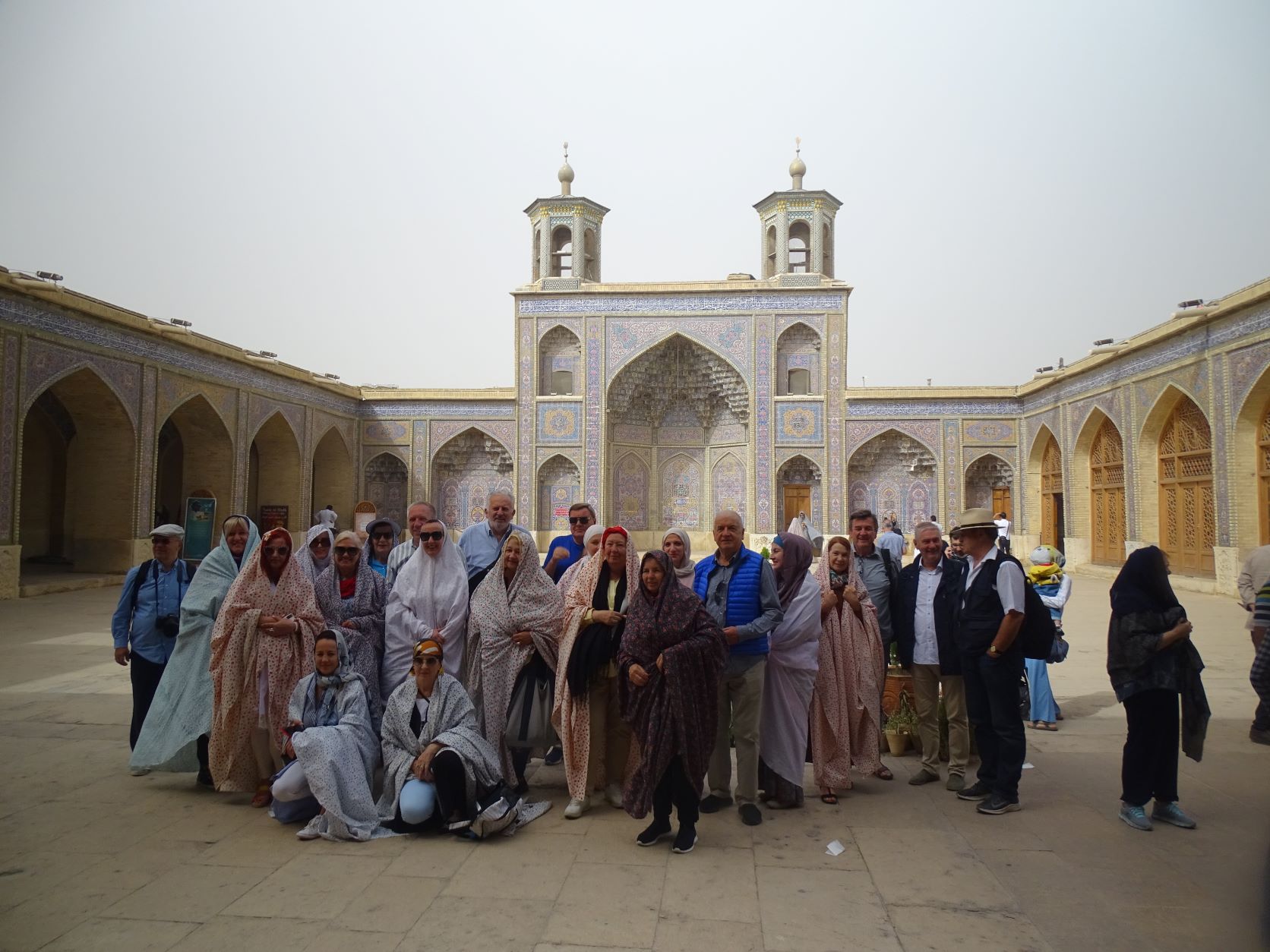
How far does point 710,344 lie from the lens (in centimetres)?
1845

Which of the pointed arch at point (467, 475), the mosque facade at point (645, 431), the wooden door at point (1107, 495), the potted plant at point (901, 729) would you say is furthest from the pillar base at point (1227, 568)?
the pointed arch at point (467, 475)

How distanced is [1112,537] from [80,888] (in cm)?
1602

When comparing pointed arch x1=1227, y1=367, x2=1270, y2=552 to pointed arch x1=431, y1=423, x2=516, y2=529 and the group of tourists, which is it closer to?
the group of tourists

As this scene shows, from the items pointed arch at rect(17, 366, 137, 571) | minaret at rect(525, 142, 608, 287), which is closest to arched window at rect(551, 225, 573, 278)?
minaret at rect(525, 142, 608, 287)

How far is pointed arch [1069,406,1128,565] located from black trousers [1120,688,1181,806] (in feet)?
40.1

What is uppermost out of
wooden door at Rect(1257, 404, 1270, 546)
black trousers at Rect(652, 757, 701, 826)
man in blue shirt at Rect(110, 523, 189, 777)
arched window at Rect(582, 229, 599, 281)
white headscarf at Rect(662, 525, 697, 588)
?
arched window at Rect(582, 229, 599, 281)

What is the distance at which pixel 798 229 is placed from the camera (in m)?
18.9

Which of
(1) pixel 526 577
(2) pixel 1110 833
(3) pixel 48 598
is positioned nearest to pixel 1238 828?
(2) pixel 1110 833

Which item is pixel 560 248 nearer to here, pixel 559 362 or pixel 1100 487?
pixel 559 362

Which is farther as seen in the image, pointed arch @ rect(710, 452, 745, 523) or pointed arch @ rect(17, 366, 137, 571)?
pointed arch @ rect(710, 452, 745, 523)

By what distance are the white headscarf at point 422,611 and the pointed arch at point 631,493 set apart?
50.2ft

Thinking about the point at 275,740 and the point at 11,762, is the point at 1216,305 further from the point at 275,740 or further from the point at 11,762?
the point at 11,762

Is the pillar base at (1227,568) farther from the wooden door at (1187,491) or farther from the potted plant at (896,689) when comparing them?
the potted plant at (896,689)

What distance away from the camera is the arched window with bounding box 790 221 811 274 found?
737 inches
